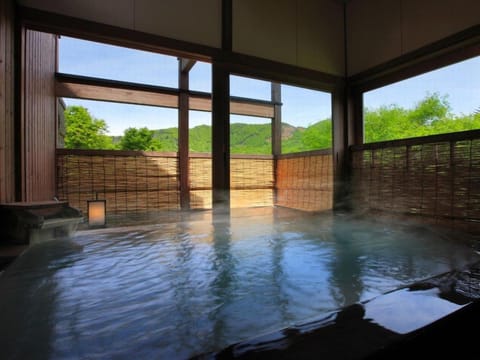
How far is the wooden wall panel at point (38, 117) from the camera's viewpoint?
254 centimetres

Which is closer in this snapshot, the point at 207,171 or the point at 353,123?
the point at 353,123

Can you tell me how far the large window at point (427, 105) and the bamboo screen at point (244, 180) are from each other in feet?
6.16

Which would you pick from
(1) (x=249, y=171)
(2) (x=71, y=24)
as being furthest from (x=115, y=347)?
(1) (x=249, y=171)

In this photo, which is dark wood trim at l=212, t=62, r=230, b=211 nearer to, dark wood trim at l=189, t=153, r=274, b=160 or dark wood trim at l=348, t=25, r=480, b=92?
dark wood trim at l=189, t=153, r=274, b=160

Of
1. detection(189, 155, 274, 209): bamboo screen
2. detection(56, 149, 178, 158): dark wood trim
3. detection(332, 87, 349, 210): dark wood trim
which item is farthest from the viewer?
detection(189, 155, 274, 209): bamboo screen

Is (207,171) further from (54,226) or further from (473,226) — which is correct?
(473,226)

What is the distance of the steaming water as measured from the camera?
0.79 m

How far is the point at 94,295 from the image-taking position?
1086mm

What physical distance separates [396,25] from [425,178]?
1806mm

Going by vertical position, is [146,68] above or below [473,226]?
above

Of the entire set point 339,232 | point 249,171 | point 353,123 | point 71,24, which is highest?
point 71,24

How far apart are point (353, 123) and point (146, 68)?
3.59 m

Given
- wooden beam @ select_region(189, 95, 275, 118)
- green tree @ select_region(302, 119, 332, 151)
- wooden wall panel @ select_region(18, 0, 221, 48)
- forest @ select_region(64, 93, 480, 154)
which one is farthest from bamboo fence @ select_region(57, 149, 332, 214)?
wooden wall panel @ select_region(18, 0, 221, 48)

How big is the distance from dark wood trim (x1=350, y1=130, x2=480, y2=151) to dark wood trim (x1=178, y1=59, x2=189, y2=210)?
299 cm
